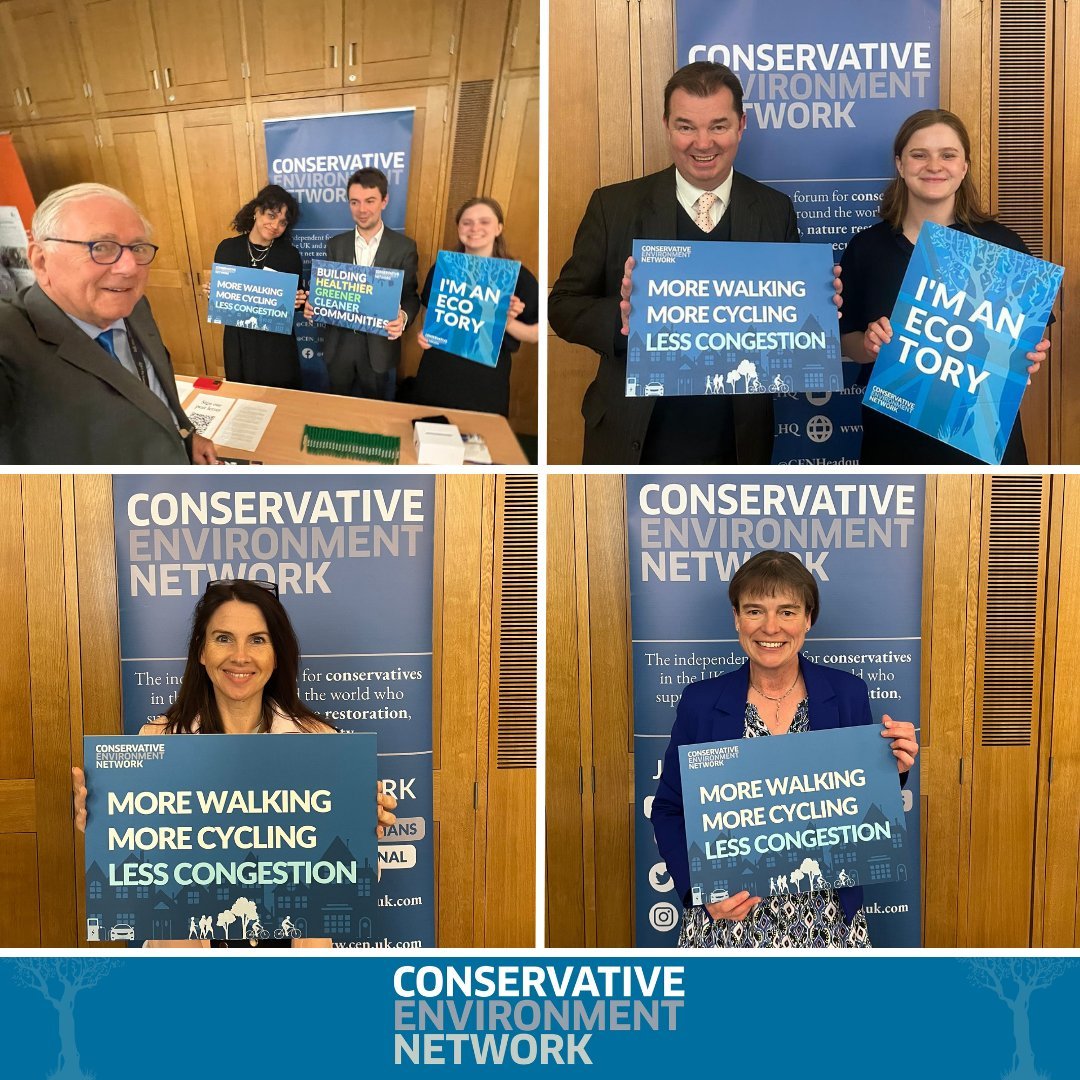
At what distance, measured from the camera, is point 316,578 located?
8.30ft

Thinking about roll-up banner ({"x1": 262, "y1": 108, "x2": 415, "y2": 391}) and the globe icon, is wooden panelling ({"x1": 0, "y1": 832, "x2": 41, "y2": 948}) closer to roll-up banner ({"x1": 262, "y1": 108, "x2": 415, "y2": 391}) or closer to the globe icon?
roll-up banner ({"x1": 262, "y1": 108, "x2": 415, "y2": 391})

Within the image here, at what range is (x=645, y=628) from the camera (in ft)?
8.43

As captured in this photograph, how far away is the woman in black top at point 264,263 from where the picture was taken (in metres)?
2.51

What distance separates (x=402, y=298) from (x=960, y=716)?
1.51m

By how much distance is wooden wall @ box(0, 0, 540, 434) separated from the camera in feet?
8.10

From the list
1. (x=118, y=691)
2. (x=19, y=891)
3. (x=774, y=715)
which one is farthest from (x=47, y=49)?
(x=774, y=715)

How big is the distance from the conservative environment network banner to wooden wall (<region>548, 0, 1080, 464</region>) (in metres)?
0.44

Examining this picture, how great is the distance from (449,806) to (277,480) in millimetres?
799

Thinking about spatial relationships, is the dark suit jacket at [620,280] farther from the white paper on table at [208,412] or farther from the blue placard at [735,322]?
the white paper on table at [208,412]

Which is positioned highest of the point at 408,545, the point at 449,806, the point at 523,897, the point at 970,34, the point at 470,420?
the point at 970,34

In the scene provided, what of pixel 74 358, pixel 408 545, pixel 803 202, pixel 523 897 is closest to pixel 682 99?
pixel 803 202

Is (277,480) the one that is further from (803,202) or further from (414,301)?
(803,202)

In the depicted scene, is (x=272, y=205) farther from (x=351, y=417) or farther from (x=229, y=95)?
(x=351, y=417)
